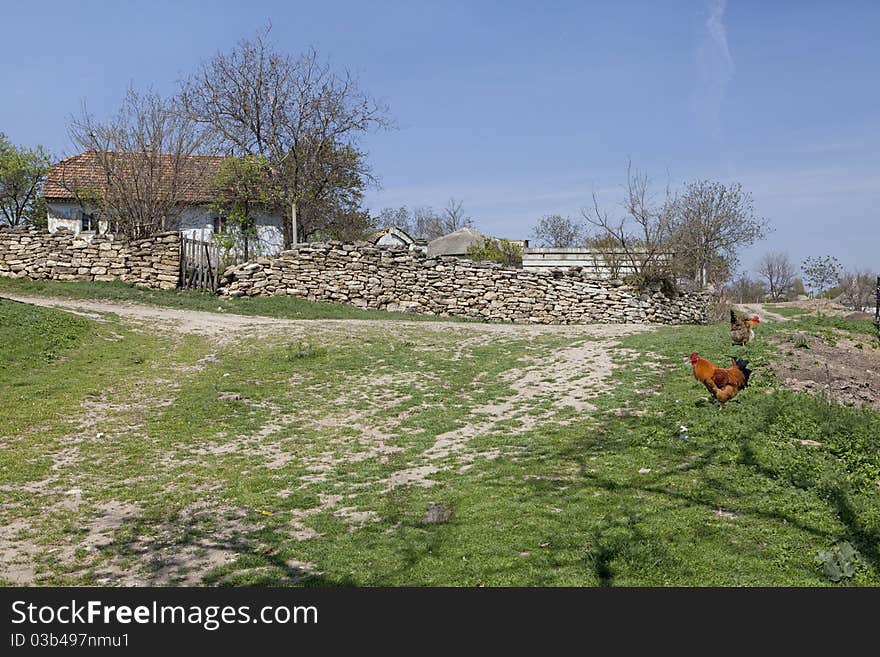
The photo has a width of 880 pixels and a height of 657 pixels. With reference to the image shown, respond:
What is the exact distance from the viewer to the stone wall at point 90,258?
2188cm

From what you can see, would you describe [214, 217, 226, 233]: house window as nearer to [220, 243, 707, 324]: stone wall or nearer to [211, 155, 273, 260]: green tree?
[211, 155, 273, 260]: green tree

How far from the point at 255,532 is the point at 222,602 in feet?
5.20

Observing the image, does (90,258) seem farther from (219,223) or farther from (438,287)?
(438,287)

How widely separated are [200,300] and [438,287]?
7.08 meters

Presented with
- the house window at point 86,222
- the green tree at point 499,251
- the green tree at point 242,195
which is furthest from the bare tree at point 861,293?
the house window at point 86,222

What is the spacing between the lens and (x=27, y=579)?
4551 mm

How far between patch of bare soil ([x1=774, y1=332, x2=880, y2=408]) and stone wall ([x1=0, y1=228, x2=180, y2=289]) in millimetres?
17912

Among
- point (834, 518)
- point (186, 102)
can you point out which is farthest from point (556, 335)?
point (186, 102)

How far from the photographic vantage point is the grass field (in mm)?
4676

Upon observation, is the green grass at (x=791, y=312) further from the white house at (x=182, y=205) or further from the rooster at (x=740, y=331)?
the white house at (x=182, y=205)

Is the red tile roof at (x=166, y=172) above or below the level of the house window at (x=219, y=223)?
above

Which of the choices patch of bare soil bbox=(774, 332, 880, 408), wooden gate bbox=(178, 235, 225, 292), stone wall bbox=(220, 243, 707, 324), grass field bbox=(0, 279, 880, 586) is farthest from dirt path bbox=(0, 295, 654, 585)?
wooden gate bbox=(178, 235, 225, 292)

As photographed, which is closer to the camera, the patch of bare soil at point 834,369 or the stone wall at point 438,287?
the patch of bare soil at point 834,369

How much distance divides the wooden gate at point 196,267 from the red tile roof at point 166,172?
4960 mm
